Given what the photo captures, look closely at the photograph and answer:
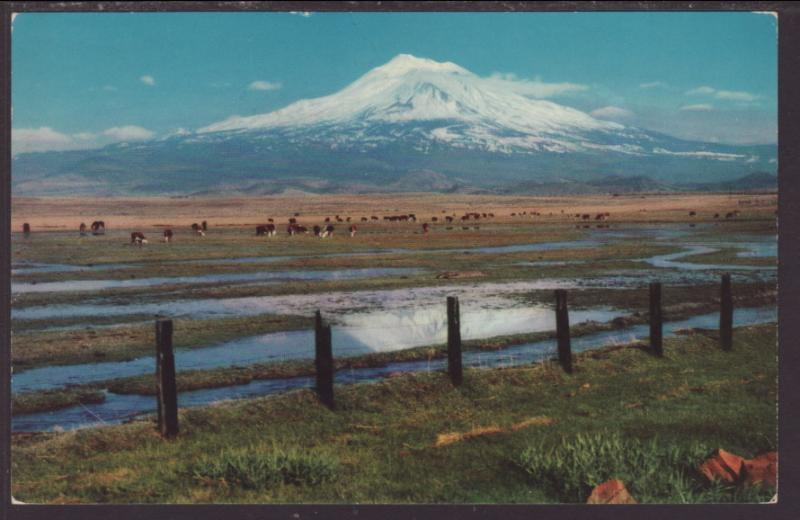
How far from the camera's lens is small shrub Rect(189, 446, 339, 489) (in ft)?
32.7

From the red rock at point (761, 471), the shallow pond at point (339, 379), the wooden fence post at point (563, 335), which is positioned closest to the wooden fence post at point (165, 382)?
the shallow pond at point (339, 379)

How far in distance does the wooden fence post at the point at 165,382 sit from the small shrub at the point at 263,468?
1143mm

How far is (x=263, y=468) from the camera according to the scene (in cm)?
1002

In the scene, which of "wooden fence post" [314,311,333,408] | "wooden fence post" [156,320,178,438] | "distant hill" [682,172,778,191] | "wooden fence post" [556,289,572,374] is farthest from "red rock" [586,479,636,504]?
"wooden fence post" [156,320,178,438]

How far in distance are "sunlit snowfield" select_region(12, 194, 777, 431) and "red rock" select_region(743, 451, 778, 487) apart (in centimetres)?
420

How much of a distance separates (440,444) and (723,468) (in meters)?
3.84

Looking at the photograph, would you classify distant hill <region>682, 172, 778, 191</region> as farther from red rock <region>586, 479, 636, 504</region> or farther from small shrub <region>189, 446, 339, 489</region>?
small shrub <region>189, 446, 339, 489</region>

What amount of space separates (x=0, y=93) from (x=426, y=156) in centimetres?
1081

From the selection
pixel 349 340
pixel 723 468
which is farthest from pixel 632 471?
pixel 349 340

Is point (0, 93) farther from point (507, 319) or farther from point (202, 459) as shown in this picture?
point (507, 319)

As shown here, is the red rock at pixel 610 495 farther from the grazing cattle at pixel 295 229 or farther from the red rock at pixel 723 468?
the grazing cattle at pixel 295 229

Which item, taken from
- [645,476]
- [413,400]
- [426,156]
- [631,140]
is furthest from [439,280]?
[645,476]

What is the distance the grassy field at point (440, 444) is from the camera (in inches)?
389

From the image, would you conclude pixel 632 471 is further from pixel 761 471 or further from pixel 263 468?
pixel 263 468
